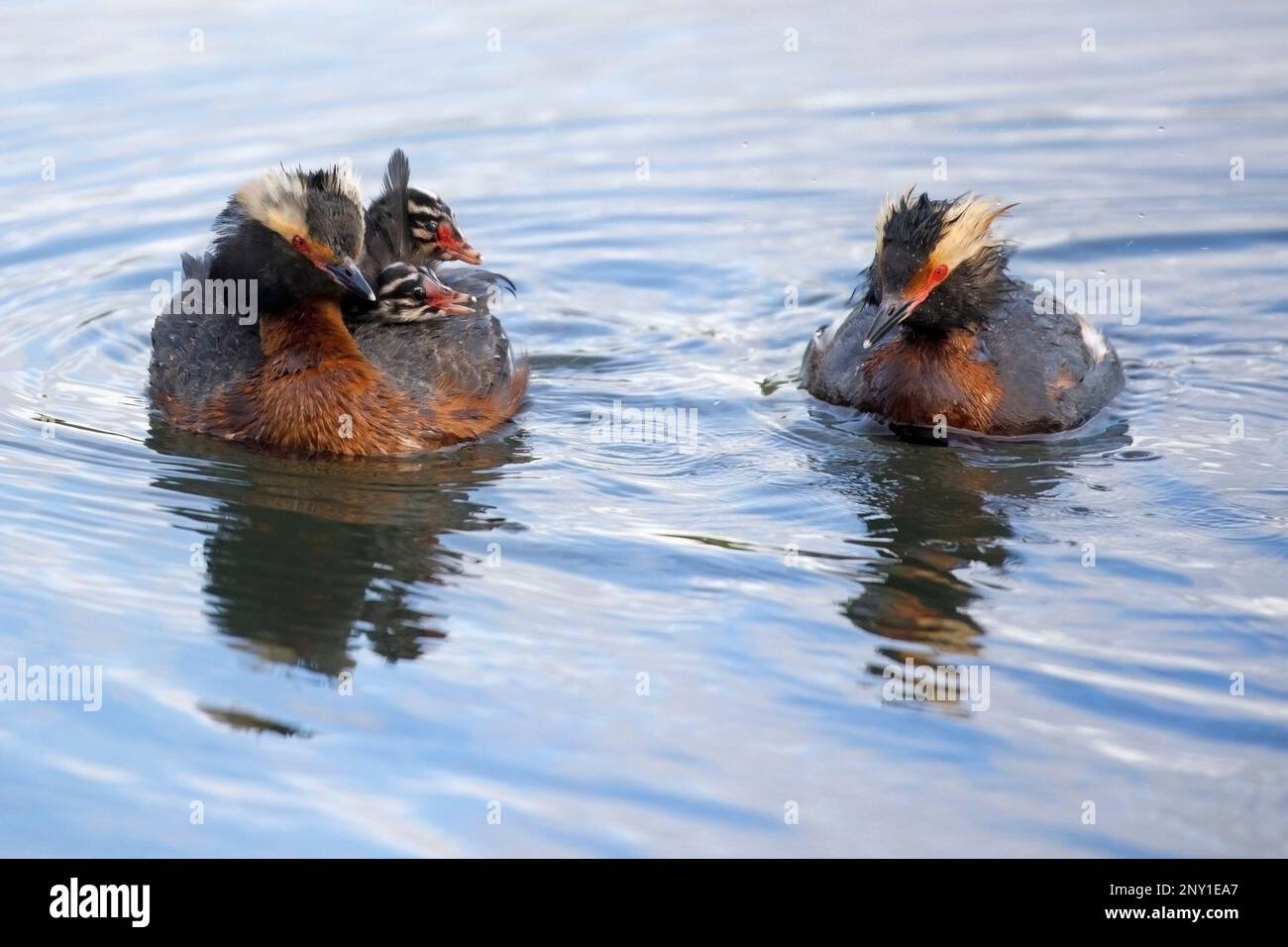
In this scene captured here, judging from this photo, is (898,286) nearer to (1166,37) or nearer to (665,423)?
(665,423)

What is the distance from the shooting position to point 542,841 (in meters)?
6.39

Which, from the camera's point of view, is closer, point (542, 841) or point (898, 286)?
point (542, 841)

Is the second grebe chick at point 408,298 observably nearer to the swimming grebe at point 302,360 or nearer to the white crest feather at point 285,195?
the swimming grebe at point 302,360

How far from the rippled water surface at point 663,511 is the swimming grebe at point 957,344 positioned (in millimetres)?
265

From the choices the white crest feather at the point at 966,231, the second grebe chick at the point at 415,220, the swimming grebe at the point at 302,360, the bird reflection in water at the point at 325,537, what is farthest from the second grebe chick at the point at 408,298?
the white crest feather at the point at 966,231

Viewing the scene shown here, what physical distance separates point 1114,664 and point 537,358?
5600 millimetres

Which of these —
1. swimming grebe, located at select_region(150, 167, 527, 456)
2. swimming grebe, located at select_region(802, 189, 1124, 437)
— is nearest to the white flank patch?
swimming grebe, located at select_region(802, 189, 1124, 437)

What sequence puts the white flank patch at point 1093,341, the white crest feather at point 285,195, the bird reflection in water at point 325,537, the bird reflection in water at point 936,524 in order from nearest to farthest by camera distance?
the bird reflection in water at point 936,524, the bird reflection in water at point 325,537, the white crest feather at point 285,195, the white flank patch at point 1093,341

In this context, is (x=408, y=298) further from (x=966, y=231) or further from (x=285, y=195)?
(x=966, y=231)

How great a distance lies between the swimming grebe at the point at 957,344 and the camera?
10.5 metres

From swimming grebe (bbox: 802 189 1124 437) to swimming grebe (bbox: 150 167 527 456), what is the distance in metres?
2.43

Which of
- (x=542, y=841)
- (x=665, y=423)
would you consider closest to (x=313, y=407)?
(x=665, y=423)

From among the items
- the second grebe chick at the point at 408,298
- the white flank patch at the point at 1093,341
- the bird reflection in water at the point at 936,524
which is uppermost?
the second grebe chick at the point at 408,298

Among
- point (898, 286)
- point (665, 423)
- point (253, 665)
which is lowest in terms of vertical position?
point (253, 665)
